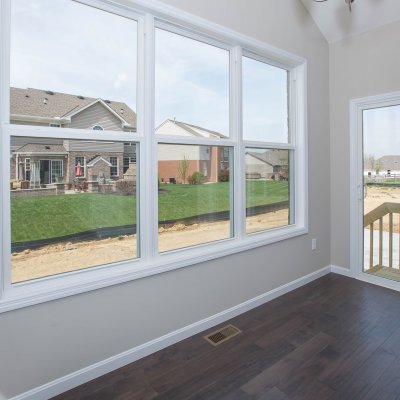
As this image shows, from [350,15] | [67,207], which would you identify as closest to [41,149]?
[67,207]

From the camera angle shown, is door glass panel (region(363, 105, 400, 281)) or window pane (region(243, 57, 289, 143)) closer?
window pane (region(243, 57, 289, 143))

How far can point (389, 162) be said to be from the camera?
3.32 m

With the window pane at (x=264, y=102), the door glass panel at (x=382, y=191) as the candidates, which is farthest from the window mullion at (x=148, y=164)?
the door glass panel at (x=382, y=191)

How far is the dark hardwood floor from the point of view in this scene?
6.03ft

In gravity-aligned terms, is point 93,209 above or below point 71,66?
below

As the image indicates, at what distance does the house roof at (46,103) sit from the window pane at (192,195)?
25.0 inches

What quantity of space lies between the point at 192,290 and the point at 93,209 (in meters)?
1.02

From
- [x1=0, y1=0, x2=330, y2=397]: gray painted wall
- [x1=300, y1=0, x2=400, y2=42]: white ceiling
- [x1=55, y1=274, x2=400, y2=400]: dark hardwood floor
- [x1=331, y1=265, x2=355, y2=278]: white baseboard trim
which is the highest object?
[x1=300, y1=0, x2=400, y2=42]: white ceiling

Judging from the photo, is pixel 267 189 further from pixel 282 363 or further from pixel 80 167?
pixel 80 167

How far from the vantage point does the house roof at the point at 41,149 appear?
5.85 ft

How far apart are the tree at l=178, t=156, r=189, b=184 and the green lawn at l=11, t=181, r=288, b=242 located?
0.08 metres

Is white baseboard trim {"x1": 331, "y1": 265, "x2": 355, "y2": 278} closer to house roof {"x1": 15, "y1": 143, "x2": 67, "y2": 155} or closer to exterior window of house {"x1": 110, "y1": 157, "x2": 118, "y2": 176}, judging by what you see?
exterior window of house {"x1": 110, "y1": 157, "x2": 118, "y2": 176}

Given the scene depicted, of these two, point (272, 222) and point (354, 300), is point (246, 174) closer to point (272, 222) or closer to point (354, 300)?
point (272, 222)

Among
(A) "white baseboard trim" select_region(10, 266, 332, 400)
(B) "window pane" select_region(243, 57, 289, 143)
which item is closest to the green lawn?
(B) "window pane" select_region(243, 57, 289, 143)
